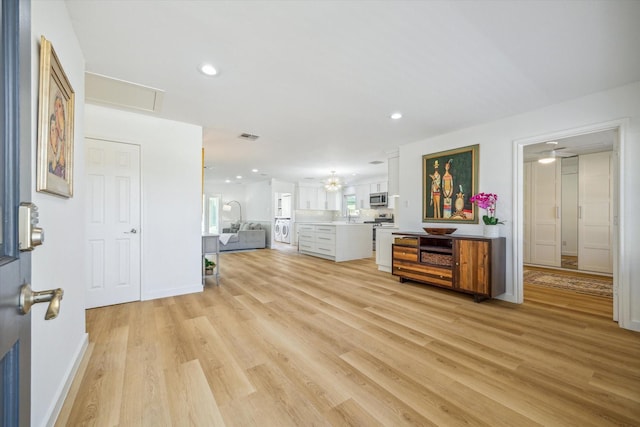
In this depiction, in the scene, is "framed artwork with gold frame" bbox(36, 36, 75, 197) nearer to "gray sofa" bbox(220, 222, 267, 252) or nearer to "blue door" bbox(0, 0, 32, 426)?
"blue door" bbox(0, 0, 32, 426)

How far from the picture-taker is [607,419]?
4.64 ft

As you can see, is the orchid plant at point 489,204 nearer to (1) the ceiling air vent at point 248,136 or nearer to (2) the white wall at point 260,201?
(1) the ceiling air vent at point 248,136

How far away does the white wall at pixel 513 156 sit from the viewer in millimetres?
2547

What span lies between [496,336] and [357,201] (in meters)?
7.34

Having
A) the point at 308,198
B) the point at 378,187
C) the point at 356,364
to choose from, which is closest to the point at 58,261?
the point at 356,364

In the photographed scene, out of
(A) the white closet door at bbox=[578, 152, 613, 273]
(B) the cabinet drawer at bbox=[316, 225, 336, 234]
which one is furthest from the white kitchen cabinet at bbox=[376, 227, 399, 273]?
(A) the white closet door at bbox=[578, 152, 613, 273]

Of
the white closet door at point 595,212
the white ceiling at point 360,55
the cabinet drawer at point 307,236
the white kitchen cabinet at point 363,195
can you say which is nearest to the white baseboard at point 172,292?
the white ceiling at point 360,55

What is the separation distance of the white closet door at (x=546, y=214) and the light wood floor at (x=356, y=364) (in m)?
2.23

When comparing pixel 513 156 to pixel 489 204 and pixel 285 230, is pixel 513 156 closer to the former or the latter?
pixel 489 204

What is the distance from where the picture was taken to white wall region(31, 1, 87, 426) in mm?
1165

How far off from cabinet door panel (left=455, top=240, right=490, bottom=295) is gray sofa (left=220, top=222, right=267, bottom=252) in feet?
19.8

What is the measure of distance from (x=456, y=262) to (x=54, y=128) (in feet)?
12.9

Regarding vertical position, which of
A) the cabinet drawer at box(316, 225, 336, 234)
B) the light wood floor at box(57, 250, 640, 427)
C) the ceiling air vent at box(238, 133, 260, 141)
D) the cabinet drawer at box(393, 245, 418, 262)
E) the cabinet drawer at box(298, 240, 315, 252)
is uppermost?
the ceiling air vent at box(238, 133, 260, 141)

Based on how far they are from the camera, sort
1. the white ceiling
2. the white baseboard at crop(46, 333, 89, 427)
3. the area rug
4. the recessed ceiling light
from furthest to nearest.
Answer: the area rug → the recessed ceiling light → the white ceiling → the white baseboard at crop(46, 333, 89, 427)
